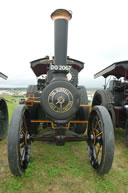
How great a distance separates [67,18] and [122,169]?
299 centimetres

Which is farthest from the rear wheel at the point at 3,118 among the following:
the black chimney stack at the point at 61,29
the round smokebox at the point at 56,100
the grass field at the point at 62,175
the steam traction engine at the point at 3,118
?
the black chimney stack at the point at 61,29

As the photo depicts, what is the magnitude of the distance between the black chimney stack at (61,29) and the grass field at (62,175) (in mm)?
2062

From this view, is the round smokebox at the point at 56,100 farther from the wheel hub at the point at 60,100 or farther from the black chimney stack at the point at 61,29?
the black chimney stack at the point at 61,29

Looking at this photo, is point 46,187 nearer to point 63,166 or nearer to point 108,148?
point 63,166

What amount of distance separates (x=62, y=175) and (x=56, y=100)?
128 centimetres

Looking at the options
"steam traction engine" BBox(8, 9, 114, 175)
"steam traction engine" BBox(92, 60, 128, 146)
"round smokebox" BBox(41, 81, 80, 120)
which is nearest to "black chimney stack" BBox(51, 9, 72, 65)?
"steam traction engine" BBox(8, 9, 114, 175)

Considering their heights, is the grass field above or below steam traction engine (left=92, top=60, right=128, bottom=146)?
below

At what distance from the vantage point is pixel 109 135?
213cm

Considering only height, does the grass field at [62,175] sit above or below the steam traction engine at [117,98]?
below

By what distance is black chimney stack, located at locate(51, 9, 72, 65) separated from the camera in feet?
8.11

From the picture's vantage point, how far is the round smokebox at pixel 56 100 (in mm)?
2334

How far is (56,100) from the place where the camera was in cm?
231

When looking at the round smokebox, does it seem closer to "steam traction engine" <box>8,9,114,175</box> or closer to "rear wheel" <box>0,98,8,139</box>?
"steam traction engine" <box>8,9,114,175</box>

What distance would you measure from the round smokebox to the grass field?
0.97 meters
